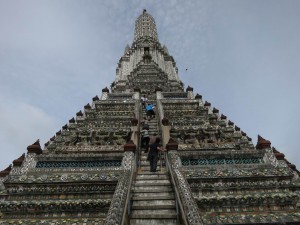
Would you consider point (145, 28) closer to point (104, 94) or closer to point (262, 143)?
point (104, 94)

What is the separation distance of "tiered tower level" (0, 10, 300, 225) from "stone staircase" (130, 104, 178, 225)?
2 cm

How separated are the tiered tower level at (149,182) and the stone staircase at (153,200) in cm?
2

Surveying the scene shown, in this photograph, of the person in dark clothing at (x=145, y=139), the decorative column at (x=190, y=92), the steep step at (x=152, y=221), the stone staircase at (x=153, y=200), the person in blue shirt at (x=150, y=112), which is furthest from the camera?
the decorative column at (x=190, y=92)

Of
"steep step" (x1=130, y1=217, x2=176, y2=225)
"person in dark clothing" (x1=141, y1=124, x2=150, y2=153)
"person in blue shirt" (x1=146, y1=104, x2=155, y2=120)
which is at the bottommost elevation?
"steep step" (x1=130, y1=217, x2=176, y2=225)

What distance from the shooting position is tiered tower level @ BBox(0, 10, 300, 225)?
690 cm

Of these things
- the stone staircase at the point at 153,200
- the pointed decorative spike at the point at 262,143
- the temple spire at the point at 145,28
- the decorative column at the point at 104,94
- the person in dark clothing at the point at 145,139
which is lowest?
the stone staircase at the point at 153,200

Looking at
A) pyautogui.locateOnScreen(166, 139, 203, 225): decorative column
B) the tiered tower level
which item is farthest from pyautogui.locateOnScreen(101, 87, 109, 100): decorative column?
pyautogui.locateOnScreen(166, 139, 203, 225): decorative column

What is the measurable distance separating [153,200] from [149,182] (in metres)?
1.03

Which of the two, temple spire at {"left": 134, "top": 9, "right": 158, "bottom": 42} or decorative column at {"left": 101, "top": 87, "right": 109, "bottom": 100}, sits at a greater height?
temple spire at {"left": 134, "top": 9, "right": 158, "bottom": 42}

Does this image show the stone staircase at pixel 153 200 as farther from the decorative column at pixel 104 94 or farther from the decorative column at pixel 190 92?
the decorative column at pixel 190 92

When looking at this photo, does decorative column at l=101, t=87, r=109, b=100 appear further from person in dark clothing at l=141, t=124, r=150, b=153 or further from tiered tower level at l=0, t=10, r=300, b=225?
person in dark clothing at l=141, t=124, r=150, b=153

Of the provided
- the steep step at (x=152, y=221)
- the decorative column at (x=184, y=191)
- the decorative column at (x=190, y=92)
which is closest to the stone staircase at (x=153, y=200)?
the steep step at (x=152, y=221)

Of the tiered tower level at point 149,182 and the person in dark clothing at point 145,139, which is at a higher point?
the person in dark clothing at point 145,139

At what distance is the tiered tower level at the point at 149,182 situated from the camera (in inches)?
272
